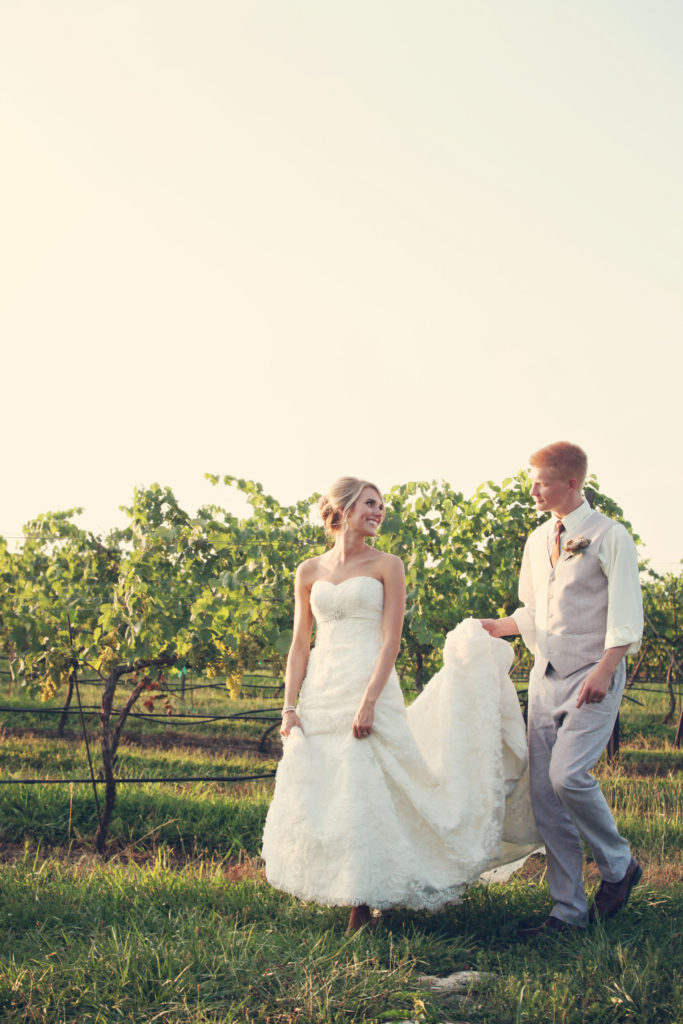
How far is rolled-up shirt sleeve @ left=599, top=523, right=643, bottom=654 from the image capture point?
3.37 meters

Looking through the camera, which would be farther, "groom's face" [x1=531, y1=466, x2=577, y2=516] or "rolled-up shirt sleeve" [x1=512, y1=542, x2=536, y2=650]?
"rolled-up shirt sleeve" [x1=512, y1=542, x2=536, y2=650]

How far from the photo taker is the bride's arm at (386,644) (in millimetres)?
3488

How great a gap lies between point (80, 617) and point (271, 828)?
4.12 m

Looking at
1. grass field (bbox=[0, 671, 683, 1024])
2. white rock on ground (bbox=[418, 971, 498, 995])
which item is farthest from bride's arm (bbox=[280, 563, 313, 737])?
white rock on ground (bbox=[418, 971, 498, 995])

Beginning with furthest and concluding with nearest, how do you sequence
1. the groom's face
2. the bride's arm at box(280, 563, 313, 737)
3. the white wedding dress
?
1. the bride's arm at box(280, 563, 313, 737)
2. the groom's face
3. the white wedding dress

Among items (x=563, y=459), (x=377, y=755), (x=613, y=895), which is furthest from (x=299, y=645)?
(x=613, y=895)

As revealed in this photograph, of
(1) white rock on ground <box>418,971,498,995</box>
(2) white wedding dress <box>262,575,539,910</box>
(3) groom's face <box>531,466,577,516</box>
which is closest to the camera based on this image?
(1) white rock on ground <box>418,971,498,995</box>

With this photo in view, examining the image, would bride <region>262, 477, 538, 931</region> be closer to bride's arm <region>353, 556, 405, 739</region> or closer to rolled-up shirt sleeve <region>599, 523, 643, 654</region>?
bride's arm <region>353, 556, 405, 739</region>

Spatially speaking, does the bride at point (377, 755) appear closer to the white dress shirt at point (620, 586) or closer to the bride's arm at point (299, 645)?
the bride's arm at point (299, 645)

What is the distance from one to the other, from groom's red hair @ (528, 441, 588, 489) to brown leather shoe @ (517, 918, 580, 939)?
185cm

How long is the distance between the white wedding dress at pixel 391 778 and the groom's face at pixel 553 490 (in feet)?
2.18

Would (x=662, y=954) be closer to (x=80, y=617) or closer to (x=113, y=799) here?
(x=113, y=799)

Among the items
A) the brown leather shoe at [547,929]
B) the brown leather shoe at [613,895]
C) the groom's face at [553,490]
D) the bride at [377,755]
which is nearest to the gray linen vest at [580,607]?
the groom's face at [553,490]

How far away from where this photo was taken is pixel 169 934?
3242mm
